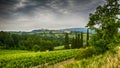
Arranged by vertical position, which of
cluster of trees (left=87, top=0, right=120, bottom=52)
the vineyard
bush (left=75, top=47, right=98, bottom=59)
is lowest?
the vineyard

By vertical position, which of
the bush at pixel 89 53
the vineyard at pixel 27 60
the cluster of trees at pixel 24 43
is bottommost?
the cluster of trees at pixel 24 43

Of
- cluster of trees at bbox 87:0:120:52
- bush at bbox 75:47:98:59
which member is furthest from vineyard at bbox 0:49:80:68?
cluster of trees at bbox 87:0:120:52

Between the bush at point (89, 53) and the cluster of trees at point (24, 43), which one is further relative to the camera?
the cluster of trees at point (24, 43)

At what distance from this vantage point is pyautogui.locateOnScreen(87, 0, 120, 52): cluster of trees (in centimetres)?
2183

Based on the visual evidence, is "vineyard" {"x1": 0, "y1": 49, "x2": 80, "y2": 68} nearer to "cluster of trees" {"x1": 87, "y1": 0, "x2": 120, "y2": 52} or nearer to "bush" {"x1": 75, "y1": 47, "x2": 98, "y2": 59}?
"bush" {"x1": 75, "y1": 47, "x2": 98, "y2": 59}

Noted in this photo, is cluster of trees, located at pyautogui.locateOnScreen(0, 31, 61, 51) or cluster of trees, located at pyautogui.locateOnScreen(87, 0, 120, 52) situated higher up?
cluster of trees, located at pyautogui.locateOnScreen(87, 0, 120, 52)

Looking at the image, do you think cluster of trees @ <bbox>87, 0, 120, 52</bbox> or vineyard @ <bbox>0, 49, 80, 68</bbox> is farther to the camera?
vineyard @ <bbox>0, 49, 80, 68</bbox>

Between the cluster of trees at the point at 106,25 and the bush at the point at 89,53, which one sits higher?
the cluster of trees at the point at 106,25

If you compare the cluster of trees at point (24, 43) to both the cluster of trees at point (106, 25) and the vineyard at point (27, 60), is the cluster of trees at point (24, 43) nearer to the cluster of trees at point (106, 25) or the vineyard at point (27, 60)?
the vineyard at point (27, 60)

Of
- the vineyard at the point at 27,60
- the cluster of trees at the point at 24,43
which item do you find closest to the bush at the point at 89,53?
the vineyard at the point at 27,60

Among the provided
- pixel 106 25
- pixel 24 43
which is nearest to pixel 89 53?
pixel 106 25

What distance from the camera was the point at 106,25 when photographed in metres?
22.5

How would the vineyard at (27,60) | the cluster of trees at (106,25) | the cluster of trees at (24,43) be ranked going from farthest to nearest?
A: the cluster of trees at (24,43) → the vineyard at (27,60) → the cluster of trees at (106,25)

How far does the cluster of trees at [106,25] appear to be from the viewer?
21.8 m
